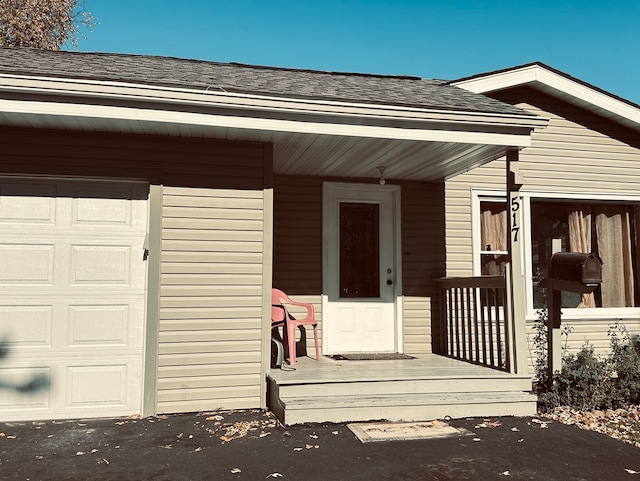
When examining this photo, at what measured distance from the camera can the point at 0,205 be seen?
4.92 meters

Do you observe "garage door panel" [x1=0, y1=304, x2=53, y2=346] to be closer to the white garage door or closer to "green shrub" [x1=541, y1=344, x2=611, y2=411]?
the white garage door

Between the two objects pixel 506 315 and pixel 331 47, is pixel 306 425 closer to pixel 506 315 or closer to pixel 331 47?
pixel 506 315

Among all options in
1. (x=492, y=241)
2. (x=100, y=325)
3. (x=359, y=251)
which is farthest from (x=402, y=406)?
(x=492, y=241)

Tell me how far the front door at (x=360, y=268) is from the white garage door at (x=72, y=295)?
2542mm

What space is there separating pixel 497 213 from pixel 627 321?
2413mm

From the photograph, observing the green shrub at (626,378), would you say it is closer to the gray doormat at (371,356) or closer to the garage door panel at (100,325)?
the gray doormat at (371,356)

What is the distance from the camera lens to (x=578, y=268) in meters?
5.46

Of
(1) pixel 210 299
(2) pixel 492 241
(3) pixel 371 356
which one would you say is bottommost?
(3) pixel 371 356

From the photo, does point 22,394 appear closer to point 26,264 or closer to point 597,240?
point 26,264

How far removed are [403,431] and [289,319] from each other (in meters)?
1.95

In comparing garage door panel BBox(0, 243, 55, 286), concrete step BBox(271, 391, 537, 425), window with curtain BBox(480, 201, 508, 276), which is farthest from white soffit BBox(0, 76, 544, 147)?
concrete step BBox(271, 391, 537, 425)

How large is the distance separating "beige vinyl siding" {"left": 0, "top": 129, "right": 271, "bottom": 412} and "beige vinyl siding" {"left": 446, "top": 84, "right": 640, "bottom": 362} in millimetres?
3033

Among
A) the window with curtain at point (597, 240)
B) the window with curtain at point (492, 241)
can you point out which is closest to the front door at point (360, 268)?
the window with curtain at point (492, 241)

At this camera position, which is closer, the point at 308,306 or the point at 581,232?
the point at 308,306
